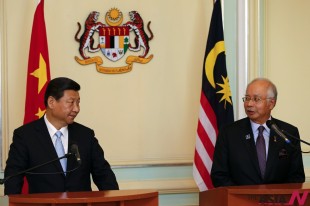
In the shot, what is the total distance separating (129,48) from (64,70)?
1.97 feet

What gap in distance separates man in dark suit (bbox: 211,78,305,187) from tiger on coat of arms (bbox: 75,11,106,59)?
1.56 metres

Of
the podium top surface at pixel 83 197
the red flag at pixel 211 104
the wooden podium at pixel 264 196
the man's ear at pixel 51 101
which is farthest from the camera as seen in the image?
the red flag at pixel 211 104

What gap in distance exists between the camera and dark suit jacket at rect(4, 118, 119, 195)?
12.7 ft

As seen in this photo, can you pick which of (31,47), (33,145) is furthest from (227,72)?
(33,145)

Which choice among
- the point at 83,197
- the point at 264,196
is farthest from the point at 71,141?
the point at 264,196

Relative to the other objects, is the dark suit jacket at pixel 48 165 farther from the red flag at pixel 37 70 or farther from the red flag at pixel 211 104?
the red flag at pixel 211 104

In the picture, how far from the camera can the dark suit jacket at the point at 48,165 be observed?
3859mm

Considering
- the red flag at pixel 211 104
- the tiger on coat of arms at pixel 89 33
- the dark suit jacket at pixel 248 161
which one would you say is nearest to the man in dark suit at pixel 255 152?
the dark suit jacket at pixel 248 161

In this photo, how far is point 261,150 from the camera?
4.18 meters

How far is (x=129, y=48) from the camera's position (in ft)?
17.6

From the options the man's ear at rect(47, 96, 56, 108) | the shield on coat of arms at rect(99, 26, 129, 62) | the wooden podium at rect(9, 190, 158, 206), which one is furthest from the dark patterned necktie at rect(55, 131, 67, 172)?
the shield on coat of arms at rect(99, 26, 129, 62)

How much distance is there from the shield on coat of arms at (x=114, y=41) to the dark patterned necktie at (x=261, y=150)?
1.62 metres

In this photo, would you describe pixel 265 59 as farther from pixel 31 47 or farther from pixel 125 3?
pixel 31 47

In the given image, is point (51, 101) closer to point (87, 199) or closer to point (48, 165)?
point (48, 165)
